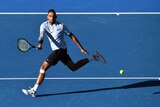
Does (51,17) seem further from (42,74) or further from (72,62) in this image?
(42,74)

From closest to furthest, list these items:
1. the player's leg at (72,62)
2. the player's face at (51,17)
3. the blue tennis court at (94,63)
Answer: the player's face at (51,17)
the blue tennis court at (94,63)
the player's leg at (72,62)

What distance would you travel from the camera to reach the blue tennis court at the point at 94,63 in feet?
44.2

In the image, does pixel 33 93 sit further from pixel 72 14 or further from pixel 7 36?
pixel 72 14

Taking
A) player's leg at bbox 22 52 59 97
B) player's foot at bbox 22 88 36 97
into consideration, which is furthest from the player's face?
player's foot at bbox 22 88 36 97

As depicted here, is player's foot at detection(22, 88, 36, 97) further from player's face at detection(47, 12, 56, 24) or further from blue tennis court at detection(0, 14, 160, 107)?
player's face at detection(47, 12, 56, 24)

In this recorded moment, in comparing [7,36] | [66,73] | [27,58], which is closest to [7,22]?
[7,36]

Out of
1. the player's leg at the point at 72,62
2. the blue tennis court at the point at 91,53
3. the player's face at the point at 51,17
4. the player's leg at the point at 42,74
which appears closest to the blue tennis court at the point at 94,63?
the blue tennis court at the point at 91,53

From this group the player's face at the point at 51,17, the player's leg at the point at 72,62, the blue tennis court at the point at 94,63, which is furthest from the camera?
the player's leg at the point at 72,62

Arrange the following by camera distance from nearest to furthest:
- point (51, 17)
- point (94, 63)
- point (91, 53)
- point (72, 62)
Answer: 1. point (51, 17)
2. point (72, 62)
3. point (94, 63)
4. point (91, 53)

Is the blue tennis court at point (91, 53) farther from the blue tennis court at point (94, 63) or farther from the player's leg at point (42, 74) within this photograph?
the player's leg at point (42, 74)

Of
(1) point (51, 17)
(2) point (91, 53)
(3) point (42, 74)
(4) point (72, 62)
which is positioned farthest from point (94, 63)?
(1) point (51, 17)

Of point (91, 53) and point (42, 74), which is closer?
point (42, 74)

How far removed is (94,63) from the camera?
15.4 meters

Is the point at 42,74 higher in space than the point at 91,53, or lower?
higher
